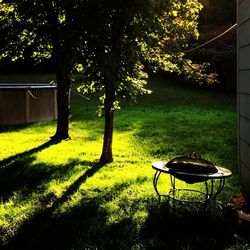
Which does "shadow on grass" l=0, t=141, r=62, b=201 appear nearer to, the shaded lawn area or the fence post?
the shaded lawn area

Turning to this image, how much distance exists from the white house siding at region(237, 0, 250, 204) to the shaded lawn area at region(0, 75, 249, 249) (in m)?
0.55

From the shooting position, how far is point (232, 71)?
22562 mm

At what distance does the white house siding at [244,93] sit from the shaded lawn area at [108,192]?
545 mm

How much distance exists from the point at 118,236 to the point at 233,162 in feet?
15.0

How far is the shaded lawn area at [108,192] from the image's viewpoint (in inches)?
181

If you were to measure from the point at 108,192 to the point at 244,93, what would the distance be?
8.75ft

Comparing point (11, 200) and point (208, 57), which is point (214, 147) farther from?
point (208, 57)

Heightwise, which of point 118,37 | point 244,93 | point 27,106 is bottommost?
point 27,106

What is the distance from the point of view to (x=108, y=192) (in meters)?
6.30

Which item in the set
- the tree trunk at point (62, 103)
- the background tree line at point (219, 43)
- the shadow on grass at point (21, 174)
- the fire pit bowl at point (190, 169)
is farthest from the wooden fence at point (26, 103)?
the fire pit bowl at point (190, 169)

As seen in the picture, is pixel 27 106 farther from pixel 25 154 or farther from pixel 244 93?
pixel 244 93

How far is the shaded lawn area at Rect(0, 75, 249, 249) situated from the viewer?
181 inches

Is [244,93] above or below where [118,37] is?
below

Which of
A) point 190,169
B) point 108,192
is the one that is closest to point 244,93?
point 190,169
